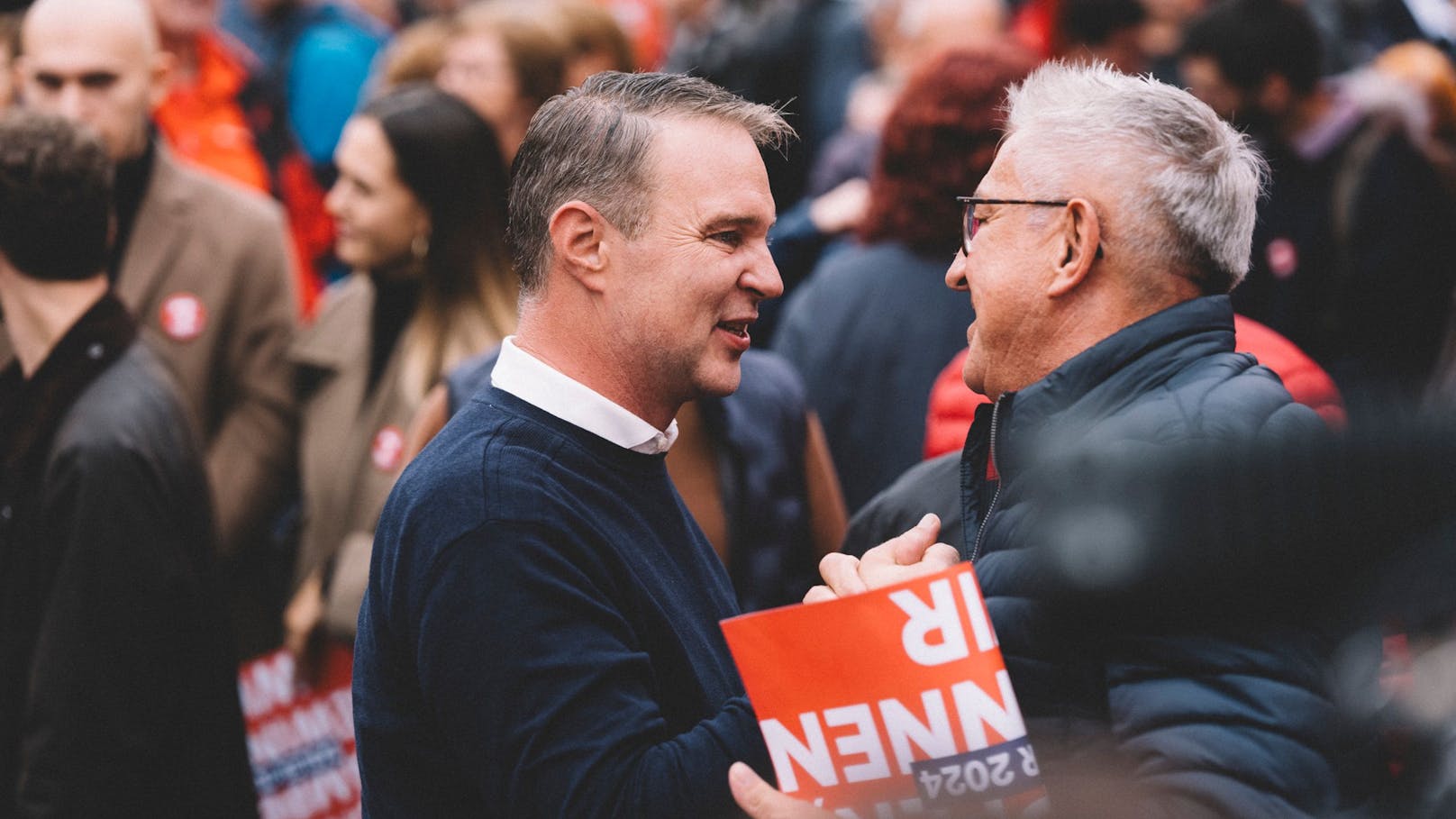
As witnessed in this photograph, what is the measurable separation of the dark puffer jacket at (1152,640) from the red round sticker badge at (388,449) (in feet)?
7.28

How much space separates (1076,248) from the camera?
95.7 inches

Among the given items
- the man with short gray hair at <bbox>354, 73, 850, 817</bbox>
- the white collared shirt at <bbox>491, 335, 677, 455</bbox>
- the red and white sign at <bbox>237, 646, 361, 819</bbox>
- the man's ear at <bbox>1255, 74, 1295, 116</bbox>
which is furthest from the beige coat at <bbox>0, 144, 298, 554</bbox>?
the man's ear at <bbox>1255, 74, 1295, 116</bbox>

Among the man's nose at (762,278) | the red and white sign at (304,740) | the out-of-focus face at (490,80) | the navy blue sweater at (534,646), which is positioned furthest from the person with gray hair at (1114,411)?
the out-of-focus face at (490,80)

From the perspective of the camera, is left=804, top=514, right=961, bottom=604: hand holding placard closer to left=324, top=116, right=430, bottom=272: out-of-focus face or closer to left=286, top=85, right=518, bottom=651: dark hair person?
left=286, top=85, right=518, bottom=651: dark hair person

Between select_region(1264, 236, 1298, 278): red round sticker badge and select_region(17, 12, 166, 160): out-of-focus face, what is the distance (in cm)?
363

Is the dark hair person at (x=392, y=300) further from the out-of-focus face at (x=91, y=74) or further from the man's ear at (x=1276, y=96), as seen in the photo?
the man's ear at (x=1276, y=96)

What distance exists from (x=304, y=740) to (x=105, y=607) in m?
1.31

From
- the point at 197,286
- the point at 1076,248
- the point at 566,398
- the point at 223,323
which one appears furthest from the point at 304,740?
the point at 1076,248

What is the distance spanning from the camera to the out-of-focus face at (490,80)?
5539 millimetres

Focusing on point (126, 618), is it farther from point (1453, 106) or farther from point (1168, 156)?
point (1453, 106)

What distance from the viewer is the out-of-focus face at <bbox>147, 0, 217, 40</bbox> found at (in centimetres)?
→ 664

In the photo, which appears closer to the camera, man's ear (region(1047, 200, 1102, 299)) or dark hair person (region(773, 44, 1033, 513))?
man's ear (region(1047, 200, 1102, 299))

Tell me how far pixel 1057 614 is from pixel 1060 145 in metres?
1.08

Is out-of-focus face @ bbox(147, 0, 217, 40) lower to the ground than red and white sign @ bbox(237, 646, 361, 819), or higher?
higher
